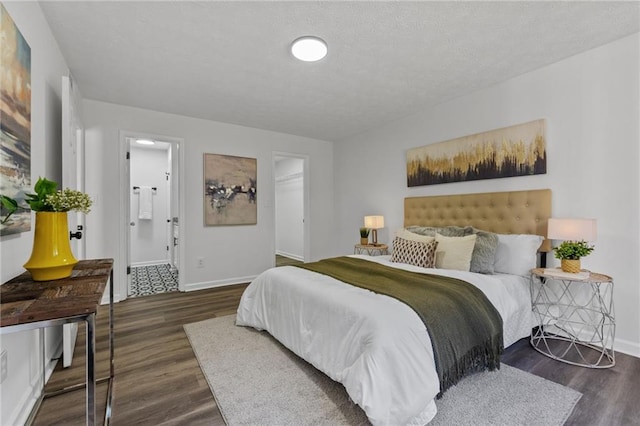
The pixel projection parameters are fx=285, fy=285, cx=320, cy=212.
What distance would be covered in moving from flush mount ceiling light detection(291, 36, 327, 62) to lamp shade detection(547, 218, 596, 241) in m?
2.36

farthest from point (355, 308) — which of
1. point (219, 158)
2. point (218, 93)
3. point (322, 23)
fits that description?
point (219, 158)

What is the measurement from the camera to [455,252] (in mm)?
2646

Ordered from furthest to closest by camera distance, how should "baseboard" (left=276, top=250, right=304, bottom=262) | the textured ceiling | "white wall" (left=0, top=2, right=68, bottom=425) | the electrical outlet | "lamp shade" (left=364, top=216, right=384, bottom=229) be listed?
"baseboard" (left=276, top=250, right=304, bottom=262)
"lamp shade" (left=364, top=216, right=384, bottom=229)
the textured ceiling
"white wall" (left=0, top=2, right=68, bottom=425)
the electrical outlet

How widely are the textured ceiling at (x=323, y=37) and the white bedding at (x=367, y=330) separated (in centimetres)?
188

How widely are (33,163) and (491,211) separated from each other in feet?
12.4

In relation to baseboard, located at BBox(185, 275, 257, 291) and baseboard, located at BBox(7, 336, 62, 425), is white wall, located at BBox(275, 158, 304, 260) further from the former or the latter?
baseboard, located at BBox(7, 336, 62, 425)

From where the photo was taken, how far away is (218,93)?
3230mm

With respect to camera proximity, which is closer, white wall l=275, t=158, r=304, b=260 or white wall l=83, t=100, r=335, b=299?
white wall l=83, t=100, r=335, b=299

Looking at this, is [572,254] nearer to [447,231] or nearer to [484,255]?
[484,255]

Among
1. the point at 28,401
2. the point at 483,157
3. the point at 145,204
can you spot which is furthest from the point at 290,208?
the point at 28,401

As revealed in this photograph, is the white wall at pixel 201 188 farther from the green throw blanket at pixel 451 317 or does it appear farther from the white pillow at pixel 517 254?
the white pillow at pixel 517 254

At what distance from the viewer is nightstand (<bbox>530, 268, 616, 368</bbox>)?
2170 millimetres

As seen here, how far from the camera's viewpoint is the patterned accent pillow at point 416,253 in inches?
108

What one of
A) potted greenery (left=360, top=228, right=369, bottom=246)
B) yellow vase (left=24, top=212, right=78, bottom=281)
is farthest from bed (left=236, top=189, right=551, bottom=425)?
yellow vase (left=24, top=212, right=78, bottom=281)
